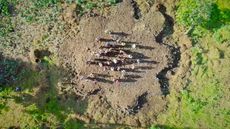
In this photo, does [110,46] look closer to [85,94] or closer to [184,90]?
[85,94]

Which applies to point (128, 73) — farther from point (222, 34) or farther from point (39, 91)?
point (222, 34)

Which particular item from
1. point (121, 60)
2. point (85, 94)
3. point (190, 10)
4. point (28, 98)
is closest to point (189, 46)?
point (190, 10)

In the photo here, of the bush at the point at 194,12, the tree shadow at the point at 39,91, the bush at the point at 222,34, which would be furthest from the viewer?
the bush at the point at 222,34

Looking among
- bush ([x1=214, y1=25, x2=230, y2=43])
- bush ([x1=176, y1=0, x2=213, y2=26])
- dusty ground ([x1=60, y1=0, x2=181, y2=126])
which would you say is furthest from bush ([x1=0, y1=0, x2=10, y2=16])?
bush ([x1=214, y1=25, x2=230, y2=43])

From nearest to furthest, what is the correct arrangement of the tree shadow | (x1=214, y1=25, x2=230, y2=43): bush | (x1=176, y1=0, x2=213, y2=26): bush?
the tree shadow → (x1=176, y1=0, x2=213, y2=26): bush → (x1=214, y1=25, x2=230, y2=43): bush

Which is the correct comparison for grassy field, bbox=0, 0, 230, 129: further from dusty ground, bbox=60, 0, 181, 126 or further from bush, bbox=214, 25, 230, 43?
dusty ground, bbox=60, 0, 181, 126

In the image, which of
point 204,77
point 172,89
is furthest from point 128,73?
point 204,77

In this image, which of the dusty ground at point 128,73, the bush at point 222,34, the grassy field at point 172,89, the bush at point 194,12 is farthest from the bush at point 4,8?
the bush at point 222,34

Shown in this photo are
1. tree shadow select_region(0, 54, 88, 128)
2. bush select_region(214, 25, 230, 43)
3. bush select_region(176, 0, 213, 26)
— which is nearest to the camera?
tree shadow select_region(0, 54, 88, 128)

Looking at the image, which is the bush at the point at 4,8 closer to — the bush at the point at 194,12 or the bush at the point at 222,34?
the bush at the point at 194,12
